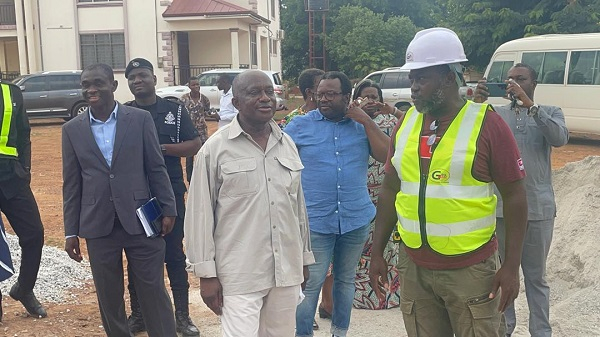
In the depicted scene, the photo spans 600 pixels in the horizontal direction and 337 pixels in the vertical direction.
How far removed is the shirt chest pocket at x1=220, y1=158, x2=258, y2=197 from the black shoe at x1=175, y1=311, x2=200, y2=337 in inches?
79.1

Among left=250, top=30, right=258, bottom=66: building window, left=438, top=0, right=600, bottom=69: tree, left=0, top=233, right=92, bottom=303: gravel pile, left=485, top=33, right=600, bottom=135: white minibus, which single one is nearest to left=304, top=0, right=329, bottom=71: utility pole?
left=250, top=30, right=258, bottom=66: building window

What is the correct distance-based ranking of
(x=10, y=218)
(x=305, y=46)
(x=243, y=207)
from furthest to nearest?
(x=305, y=46)
(x=10, y=218)
(x=243, y=207)

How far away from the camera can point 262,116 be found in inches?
122

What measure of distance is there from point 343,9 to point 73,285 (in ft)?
111

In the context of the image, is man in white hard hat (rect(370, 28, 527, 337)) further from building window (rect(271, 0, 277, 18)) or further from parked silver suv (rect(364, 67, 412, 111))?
building window (rect(271, 0, 277, 18))

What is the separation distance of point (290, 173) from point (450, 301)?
3.29 feet

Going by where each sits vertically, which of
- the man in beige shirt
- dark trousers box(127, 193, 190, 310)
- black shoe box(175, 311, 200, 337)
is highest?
the man in beige shirt

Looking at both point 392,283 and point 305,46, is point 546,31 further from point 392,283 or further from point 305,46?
point 305,46

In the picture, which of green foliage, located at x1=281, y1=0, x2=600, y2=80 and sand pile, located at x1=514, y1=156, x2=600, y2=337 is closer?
sand pile, located at x1=514, y1=156, x2=600, y2=337

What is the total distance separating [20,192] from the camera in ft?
15.7

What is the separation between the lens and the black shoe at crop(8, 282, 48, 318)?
4922 millimetres

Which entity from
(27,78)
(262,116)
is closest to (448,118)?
(262,116)

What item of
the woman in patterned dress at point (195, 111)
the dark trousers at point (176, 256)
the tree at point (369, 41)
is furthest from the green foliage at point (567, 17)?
the dark trousers at point (176, 256)

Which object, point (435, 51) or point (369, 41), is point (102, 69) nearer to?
point (435, 51)
